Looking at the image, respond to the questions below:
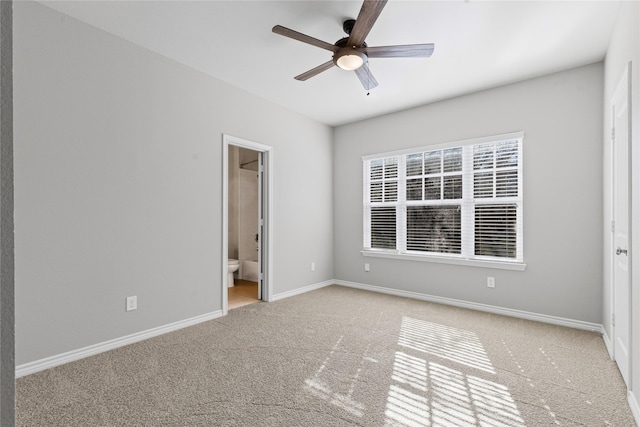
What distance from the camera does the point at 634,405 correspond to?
75.7 inches

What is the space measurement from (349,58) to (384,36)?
499 mm

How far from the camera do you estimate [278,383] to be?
225 cm

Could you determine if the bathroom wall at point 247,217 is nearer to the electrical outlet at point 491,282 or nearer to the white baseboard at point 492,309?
the white baseboard at point 492,309

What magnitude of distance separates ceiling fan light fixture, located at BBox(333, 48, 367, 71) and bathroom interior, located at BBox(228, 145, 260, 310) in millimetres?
3456

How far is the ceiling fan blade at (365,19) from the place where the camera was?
198 centimetres

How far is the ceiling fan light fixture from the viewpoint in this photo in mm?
2568

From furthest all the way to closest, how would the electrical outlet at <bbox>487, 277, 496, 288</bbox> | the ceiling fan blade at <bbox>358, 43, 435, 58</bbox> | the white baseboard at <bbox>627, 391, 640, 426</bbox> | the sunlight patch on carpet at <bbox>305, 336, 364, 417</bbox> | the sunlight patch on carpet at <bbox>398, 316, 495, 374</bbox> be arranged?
the electrical outlet at <bbox>487, 277, 496, 288</bbox> → the sunlight patch on carpet at <bbox>398, 316, 495, 374</bbox> → the ceiling fan blade at <bbox>358, 43, 435, 58</bbox> → the sunlight patch on carpet at <bbox>305, 336, 364, 417</bbox> → the white baseboard at <bbox>627, 391, 640, 426</bbox>

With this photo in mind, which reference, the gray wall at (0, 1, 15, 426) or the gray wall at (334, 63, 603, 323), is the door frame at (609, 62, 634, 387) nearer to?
the gray wall at (334, 63, 603, 323)

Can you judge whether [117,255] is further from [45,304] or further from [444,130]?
[444,130]

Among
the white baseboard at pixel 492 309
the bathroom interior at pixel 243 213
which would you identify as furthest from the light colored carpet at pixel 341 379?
the bathroom interior at pixel 243 213

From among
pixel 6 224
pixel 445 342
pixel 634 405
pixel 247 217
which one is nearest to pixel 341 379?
pixel 445 342

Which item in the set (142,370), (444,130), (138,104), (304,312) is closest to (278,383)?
(142,370)

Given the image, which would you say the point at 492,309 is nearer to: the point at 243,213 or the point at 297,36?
the point at 297,36

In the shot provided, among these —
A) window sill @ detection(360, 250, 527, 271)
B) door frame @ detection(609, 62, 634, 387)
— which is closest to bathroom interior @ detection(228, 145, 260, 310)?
window sill @ detection(360, 250, 527, 271)
